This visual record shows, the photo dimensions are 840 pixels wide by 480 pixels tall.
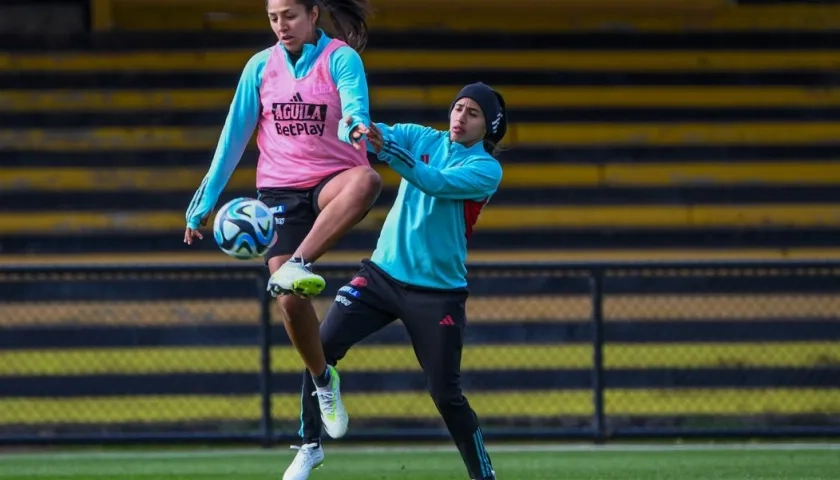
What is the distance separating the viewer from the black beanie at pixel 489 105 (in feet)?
19.8

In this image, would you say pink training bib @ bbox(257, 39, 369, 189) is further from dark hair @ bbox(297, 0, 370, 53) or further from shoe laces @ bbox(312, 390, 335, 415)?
shoe laces @ bbox(312, 390, 335, 415)

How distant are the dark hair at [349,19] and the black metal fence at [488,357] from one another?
302 cm

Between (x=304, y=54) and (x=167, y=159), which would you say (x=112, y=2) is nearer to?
(x=167, y=159)

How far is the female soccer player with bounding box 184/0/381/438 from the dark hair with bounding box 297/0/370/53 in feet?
0.26

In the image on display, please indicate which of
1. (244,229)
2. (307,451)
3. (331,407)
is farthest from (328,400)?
(244,229)

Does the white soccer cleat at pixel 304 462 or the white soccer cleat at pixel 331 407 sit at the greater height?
the white soccer cleat at pixel 331 407

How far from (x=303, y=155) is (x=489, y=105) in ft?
2.56

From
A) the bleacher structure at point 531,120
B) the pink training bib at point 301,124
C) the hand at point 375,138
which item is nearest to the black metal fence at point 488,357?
the bleacher structure at point 531,120

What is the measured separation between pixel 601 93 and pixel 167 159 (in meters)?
3.65

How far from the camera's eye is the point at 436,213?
19.8ft

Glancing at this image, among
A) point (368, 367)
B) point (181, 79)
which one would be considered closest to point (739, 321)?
point (368, 367)

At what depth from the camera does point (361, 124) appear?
560 cm

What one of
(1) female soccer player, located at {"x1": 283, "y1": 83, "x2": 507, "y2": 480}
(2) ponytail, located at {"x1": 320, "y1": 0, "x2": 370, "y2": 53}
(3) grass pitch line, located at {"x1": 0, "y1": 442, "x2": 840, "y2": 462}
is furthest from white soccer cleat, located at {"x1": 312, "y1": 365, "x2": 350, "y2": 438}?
(3) grass pitch line, located at {"x1": 0, "y1": 442, "x2": 840, "y2": 462}

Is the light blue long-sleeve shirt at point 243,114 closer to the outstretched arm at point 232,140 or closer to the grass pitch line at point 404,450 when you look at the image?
the outstretched arm at point 232,140
